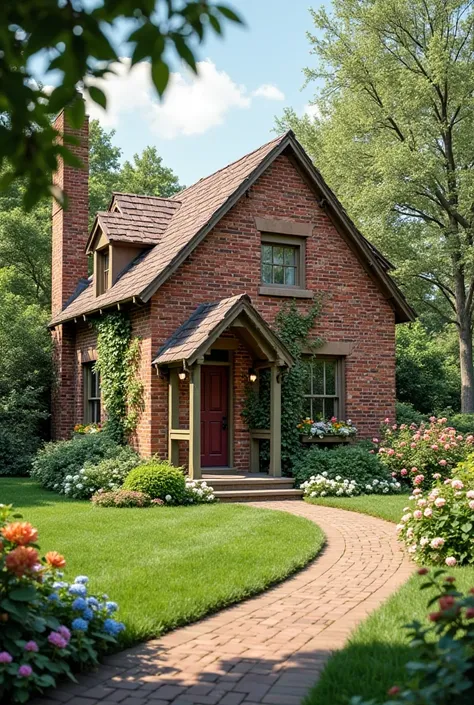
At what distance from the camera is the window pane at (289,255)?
57.2 ft

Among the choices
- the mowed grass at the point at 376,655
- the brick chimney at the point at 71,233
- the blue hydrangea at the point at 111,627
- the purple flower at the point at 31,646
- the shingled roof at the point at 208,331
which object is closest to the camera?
the purple flower at the point at 31,646

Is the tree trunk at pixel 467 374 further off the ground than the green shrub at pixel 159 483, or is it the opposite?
the tree trunk at pixel 467 374

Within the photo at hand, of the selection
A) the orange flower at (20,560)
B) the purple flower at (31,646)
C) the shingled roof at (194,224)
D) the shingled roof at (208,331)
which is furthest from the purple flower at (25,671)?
the shingled roof at (194,224)

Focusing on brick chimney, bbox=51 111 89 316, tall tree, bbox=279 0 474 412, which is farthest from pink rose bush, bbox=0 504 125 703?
tall tree, bbox=279 0 474 412

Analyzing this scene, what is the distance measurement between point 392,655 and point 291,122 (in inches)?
1186

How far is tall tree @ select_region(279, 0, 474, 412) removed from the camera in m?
25.6

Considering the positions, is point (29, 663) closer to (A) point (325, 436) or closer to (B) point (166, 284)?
(B) point (166, 284)

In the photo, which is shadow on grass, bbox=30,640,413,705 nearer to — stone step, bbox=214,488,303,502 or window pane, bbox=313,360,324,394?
stone step, bbox=214,488,303,502

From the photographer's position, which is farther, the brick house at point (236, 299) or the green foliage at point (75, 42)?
the brick house at point (236, 299)

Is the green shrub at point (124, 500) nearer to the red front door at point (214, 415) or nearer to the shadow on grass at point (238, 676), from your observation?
the red front door at point (214, 415)

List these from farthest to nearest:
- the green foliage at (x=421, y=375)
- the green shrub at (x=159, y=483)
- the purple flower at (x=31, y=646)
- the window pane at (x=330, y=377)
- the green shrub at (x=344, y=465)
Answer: the green foliage at (x=421, y=375)
the window pane at (x=330, y=377)
the green shrub at (x=344, y=465)
the green shrub at (x=159, y=483)
the purple flower at (x=31, y=646)

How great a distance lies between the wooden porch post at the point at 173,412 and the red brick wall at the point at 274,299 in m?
0.24

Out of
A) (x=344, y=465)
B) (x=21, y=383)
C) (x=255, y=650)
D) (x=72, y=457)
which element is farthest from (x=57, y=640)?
(x=21, y=383)

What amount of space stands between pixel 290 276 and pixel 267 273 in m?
0.62
